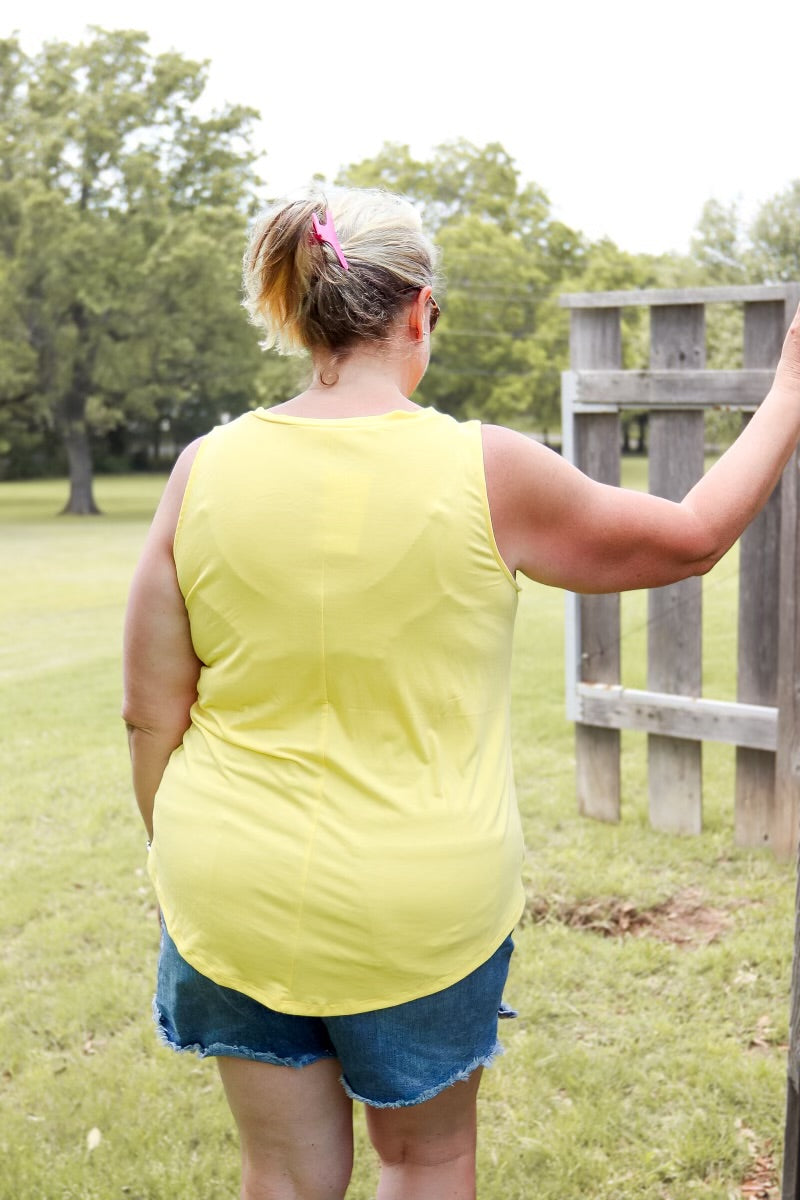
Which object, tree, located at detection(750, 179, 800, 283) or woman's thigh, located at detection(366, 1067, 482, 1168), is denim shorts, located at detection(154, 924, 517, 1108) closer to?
woman's thigh, located at detection(366, 1067, 482, 1168)

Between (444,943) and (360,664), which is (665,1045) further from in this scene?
(360,664)

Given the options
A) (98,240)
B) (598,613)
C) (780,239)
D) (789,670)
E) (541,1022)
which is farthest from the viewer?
(780,239)

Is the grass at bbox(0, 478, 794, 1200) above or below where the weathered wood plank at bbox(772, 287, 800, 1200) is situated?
below

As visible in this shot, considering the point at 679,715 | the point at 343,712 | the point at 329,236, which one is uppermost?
the point at 329,236

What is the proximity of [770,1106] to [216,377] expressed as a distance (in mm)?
31890

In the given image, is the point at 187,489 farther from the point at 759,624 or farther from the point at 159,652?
the point at 759,624

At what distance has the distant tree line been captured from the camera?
28.0 meters

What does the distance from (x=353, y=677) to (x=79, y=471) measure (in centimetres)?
3032

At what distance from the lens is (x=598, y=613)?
16.1ft

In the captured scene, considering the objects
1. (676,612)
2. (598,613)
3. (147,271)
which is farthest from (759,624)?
(147,271)

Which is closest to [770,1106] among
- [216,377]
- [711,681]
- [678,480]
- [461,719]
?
[461,719]

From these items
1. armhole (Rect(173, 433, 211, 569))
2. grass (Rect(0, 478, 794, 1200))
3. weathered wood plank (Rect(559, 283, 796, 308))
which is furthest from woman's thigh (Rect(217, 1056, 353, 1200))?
weathered wood plank (Rect(559, 283, 796, 308))

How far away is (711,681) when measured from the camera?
7.73 meters

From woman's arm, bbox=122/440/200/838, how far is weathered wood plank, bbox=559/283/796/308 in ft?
9.73
